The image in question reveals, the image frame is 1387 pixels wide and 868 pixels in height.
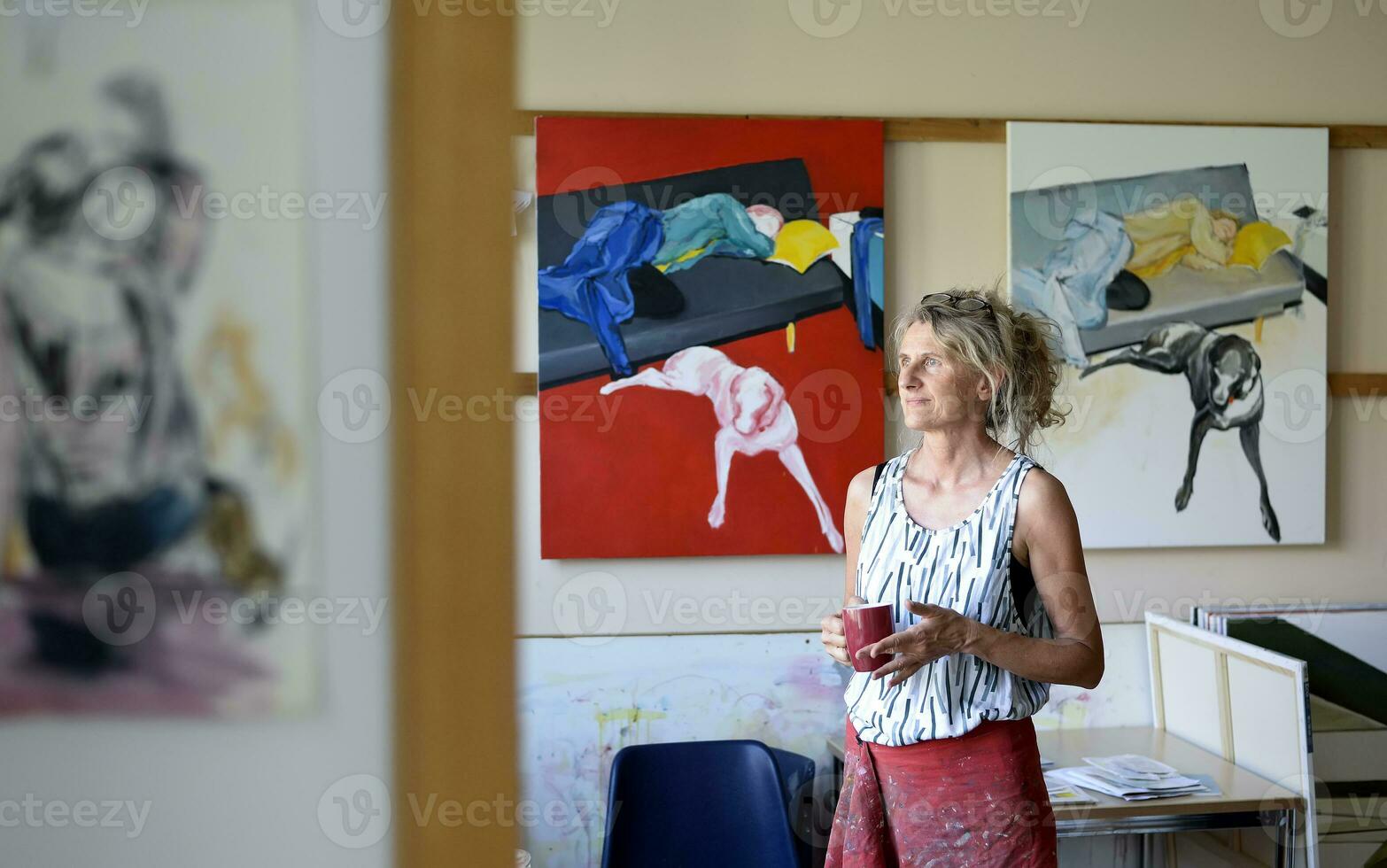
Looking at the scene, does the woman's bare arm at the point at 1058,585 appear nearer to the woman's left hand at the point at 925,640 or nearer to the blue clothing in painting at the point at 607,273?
the woman's left hand at the point at 925,640

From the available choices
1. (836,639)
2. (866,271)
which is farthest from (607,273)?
(836,639)

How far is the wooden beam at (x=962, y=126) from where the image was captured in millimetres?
2678

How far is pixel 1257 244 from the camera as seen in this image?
282 centimetres

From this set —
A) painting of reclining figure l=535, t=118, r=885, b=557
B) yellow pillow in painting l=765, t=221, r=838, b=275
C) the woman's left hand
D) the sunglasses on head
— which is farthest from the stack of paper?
yellow pillow in painting l=765, t=221, r=838, b=275

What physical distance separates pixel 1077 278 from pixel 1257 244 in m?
0.48

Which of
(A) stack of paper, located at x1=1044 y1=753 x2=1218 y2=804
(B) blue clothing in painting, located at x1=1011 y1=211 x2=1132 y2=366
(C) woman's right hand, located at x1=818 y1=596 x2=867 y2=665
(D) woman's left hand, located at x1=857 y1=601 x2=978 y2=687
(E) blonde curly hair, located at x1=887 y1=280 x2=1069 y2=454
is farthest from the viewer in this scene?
(B) blue clothing in painting, located at x1=1011 y1=211 x2=1132 y2=366

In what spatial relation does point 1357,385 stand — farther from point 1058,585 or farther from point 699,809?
point 699,809

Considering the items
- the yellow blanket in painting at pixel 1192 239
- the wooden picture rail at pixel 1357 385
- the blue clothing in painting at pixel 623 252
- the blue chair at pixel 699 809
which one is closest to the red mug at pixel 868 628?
the blue chair at pixel 699 809

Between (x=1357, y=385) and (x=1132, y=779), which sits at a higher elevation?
(x=1357, y=385)

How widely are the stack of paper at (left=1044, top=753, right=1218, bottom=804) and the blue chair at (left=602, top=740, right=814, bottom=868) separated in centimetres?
58

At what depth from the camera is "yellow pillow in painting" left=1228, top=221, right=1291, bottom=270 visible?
9.25 feet

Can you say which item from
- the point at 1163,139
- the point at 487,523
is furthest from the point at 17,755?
the point at 1163,139

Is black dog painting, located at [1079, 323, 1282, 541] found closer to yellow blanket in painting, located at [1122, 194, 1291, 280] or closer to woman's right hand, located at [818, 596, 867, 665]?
yellow blanket in painting, located at [1122, 194, 1291, 280]

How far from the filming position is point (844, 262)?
2717 millimetres
